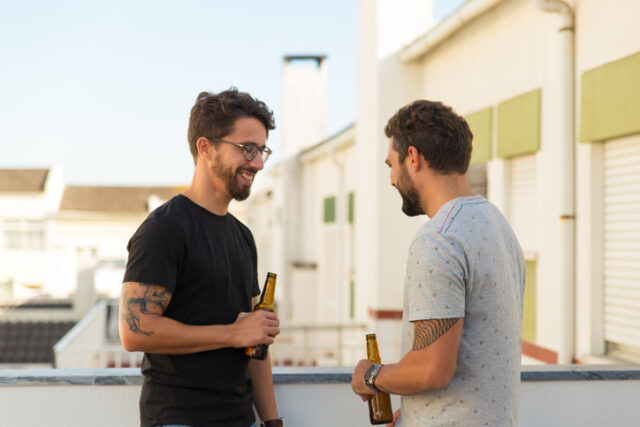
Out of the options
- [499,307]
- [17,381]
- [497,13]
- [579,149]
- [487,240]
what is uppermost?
[497,13]

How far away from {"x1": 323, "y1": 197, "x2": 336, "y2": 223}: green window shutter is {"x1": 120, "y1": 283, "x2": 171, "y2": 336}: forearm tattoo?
15105mm

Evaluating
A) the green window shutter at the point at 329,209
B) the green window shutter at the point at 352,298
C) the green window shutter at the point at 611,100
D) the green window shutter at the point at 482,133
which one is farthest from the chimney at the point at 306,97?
the green window shutter at the point at 611,100

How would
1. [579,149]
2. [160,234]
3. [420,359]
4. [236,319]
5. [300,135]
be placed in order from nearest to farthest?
1. [420,359]
2. [160,234]
3. [236,319]
4. [579,149]
5. [300,135]

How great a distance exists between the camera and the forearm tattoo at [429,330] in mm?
1921

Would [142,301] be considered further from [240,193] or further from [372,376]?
[372,376]

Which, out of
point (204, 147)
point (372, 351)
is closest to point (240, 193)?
point (204, 147)

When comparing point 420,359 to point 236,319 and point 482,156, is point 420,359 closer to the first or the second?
point 236,319

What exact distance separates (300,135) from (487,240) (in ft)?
65.5

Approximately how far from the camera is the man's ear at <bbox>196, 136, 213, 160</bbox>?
2.49 metres

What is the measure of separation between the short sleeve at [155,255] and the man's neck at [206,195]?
23 centimetres

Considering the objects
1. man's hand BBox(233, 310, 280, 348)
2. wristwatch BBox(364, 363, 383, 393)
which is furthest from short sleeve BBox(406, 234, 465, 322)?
man's hand BBox(233, 310, 280, 348)

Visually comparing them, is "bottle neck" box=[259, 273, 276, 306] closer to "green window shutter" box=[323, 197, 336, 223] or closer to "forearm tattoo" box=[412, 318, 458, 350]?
"forearm tattoo" box=[412, 318, 458, 350]

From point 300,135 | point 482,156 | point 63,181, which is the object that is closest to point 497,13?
point 482,156

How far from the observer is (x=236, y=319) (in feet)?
7.83
